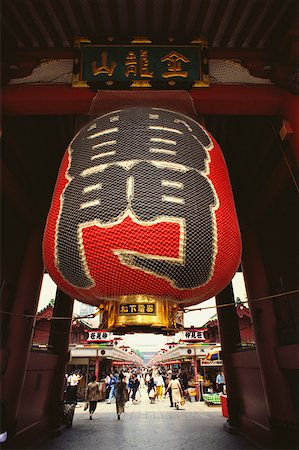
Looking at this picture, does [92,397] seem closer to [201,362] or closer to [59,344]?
[59,344]

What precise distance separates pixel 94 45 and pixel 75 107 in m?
0.63

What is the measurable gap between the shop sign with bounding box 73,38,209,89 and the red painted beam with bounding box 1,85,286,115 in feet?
0.44

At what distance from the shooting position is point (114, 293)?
1665 mm

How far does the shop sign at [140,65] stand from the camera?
2779 mm

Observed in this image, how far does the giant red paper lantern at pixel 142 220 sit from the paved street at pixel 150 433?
5289 millimetres

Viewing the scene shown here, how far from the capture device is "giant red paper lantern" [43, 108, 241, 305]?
1515mm

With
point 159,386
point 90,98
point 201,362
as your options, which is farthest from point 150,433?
point 201,362

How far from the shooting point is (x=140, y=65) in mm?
2820

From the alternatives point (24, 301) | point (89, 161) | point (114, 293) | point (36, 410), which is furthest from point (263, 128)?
point (36, 410)

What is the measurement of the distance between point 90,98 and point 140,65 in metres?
0.59

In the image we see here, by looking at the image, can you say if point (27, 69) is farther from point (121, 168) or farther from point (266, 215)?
point (266, 215)

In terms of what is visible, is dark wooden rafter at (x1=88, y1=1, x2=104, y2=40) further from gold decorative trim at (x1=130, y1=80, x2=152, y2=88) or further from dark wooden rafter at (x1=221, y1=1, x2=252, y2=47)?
dark wooden rafter at (x1=221, y1=1, x2=252, y2=47)

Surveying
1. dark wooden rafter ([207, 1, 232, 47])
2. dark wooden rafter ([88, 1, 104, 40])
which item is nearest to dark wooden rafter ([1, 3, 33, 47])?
dark wooden rafter ([88, 1, 104, 40])

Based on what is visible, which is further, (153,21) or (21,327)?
(21,327)
